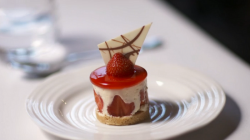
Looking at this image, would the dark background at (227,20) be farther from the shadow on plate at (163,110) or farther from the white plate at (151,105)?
the shadow on plate at (163,110)

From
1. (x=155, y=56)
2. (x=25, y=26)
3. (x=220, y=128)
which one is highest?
(x=25, y=26)

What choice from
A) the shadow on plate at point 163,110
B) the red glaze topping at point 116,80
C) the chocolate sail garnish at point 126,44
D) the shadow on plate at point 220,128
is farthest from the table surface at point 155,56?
the chocolate sail garnish at point 126,44

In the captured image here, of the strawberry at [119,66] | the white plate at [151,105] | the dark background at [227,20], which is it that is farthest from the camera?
the dark background at [227,20]

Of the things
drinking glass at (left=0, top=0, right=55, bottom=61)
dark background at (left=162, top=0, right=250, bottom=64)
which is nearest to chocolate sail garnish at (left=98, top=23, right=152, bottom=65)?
drinking glass at (left=0, top=0, right=55, bottom=61)

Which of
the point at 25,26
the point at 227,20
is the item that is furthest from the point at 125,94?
the point at 227,20

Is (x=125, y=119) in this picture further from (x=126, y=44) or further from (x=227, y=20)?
(x=227, y=20)

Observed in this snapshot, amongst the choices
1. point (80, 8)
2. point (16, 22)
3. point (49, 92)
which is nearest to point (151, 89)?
point (49, 92)

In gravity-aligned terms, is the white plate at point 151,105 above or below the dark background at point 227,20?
below
